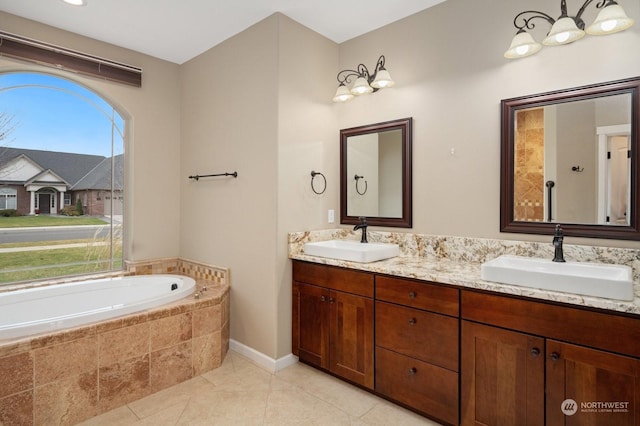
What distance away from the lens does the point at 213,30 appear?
2.95 meters

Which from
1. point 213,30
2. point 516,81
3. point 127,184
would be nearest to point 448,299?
point 516,81

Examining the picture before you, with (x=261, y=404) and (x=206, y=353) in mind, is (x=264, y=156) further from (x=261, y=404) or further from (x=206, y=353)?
(x=261, y=404)

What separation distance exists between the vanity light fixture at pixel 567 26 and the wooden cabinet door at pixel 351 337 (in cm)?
179

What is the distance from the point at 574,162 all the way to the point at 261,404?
2446mm

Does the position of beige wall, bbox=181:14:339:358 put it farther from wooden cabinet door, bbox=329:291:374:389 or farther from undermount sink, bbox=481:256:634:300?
undermount sink, bbox=481:256:634:300

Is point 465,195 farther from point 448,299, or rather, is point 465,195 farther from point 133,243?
point 133,243

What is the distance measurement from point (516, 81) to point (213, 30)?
2.41m

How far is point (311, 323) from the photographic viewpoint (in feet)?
8.75

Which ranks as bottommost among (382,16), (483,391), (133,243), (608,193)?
(483,391)

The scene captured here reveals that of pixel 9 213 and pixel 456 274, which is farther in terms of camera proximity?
pixel 9 213

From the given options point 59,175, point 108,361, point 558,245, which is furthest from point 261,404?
point 59,175

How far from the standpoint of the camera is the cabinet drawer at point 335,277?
2.31m

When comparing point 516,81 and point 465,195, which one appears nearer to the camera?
point 516,81

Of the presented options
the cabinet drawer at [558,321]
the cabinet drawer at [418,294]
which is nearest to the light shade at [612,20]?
the cabinet drawer at [558,321]
